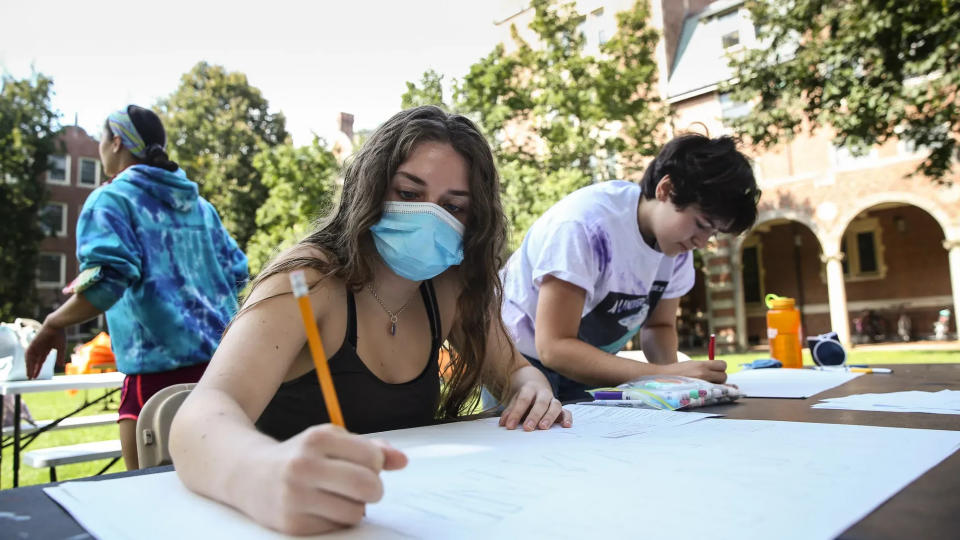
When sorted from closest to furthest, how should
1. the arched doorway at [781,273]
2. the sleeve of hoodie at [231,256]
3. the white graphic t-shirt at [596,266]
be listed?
the white graphic t-shirt at [596,266] → the sleeve of hoodie at [231,256] → the arched doorway at [781,273]

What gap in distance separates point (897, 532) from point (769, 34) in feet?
33.8

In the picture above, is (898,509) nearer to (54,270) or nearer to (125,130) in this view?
(125,130)

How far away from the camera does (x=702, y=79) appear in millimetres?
17000

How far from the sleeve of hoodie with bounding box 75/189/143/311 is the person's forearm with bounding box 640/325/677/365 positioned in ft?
6.51

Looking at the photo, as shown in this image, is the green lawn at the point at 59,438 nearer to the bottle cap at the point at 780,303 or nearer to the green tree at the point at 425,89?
the bottle cap at the point at 780,303

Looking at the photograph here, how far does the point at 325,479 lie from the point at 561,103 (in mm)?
13982

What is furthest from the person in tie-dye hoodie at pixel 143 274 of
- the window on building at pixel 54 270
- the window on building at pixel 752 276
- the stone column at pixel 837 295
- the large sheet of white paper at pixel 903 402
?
the window on building at pixel 54 270

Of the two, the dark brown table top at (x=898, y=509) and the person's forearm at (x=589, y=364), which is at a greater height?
the person's forearm at (x=589, y=364)

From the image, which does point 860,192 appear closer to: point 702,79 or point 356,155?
point 702,79

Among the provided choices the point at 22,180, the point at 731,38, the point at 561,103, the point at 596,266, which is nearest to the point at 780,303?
the point at 596,266

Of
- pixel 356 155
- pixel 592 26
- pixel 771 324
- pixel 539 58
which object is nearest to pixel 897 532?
pixel 356 155

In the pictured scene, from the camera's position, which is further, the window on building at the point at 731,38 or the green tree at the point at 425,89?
the window on building at the point at 731,38

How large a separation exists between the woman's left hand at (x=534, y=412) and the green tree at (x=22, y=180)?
23236mm

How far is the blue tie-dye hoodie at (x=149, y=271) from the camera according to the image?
7.30 feet
